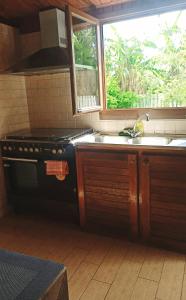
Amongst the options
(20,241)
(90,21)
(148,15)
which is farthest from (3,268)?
(148,15)

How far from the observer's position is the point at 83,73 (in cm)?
270

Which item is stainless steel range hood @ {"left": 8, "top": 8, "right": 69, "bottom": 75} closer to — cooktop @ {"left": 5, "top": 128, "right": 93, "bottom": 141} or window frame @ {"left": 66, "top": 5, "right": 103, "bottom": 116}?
window frame @ {"left": 66, "top": 5, "right": 103, "bottom": 116}

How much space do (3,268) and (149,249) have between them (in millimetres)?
1710

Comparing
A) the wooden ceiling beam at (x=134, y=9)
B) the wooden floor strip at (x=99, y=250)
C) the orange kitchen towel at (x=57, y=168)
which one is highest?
the wooden ceiling beam at (x=134, y=9)

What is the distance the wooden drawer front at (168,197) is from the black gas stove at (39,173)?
2.67ft

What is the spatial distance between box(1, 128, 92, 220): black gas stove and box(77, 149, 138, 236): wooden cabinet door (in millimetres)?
146

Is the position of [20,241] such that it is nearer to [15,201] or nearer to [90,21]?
[15,201]

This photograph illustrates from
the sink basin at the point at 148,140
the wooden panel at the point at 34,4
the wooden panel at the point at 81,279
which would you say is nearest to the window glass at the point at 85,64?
the wooden panel at the point at 34,4

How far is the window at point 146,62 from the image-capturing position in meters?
2.60

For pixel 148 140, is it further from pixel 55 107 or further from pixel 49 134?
pixel 55 107

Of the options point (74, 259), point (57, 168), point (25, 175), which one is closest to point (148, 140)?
point (57, 168)

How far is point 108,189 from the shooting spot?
96.2 inches

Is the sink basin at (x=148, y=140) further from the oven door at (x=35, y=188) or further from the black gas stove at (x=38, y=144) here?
the oven door at (x=35, y=188)

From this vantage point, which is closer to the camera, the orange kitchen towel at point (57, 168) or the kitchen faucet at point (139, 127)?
the orange kitchen towel at point (57, 168)
